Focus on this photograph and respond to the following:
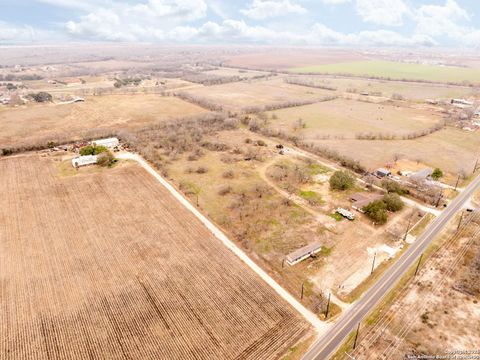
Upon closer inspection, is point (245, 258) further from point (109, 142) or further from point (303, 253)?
point (109, 142)

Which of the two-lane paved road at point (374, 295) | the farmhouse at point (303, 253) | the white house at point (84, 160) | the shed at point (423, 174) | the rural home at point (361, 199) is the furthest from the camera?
the white house at point (84, 160)

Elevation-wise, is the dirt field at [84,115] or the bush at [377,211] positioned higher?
the dirt field at [84,115]

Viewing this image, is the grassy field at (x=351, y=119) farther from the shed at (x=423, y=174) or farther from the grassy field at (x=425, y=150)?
the shed at (x=423, y=174)

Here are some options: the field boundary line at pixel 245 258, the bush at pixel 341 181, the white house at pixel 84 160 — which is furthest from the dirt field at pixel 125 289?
the bush at pixel 341 181

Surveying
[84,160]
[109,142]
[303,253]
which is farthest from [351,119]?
[84,160]

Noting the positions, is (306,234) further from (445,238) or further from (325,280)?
(445,238)

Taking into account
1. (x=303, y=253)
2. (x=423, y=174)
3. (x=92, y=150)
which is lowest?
(x=303, y=253)

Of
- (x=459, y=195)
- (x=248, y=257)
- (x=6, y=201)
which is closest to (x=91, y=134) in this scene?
(x=6, y=201)
